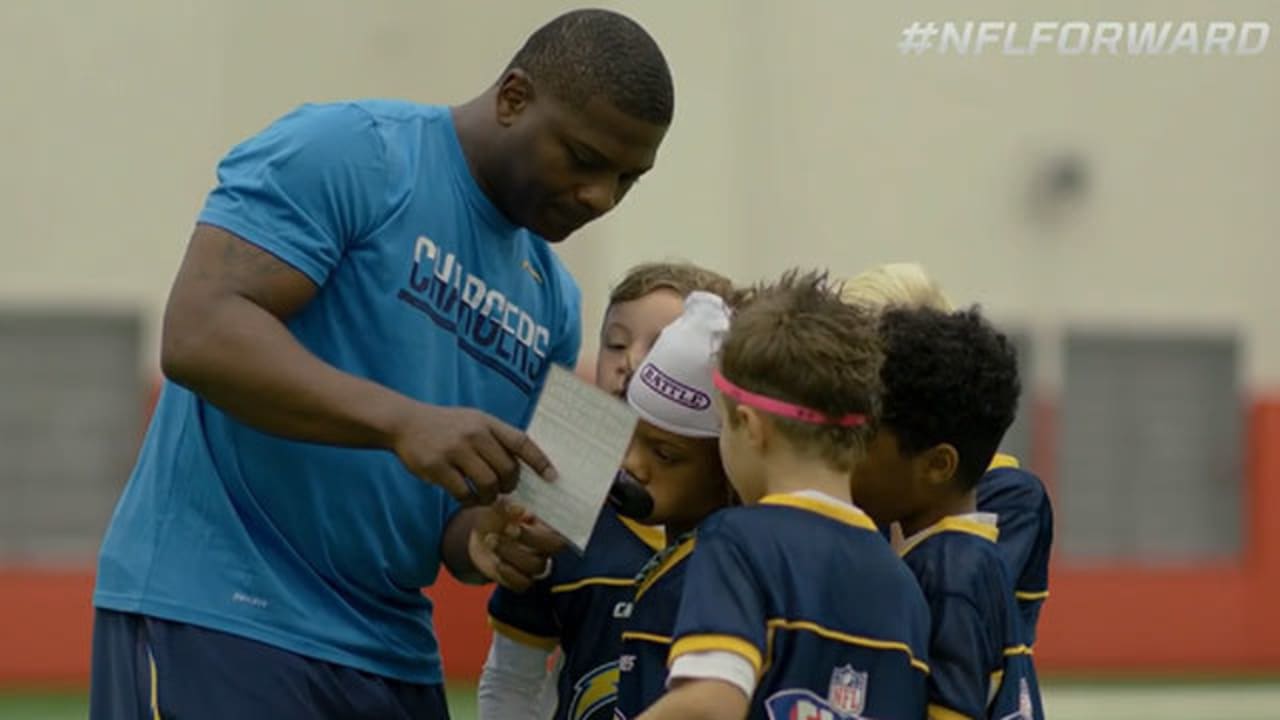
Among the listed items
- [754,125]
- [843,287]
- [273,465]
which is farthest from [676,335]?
[754,125]

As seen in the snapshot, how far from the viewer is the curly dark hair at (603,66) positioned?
10.8 ft

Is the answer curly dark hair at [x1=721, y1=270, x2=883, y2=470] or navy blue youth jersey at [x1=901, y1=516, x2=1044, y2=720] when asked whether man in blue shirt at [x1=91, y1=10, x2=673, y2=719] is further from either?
navy blue youth jersey at [x1=901, y1=516, x2=1044, y2=720]

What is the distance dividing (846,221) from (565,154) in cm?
1118

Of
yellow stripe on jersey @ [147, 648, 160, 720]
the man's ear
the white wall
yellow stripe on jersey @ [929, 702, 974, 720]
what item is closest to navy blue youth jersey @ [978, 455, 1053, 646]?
yellow stripe on jersey @ [929, 702, 974, 720]

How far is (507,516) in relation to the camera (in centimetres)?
331

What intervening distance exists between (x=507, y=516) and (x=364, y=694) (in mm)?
422

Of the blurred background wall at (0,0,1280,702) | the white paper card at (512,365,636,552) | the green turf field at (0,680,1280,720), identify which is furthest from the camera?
the blurred background wall at (0,0,1280,702)

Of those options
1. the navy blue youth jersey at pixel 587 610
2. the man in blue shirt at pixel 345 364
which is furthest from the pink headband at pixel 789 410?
the navy blue youth jersey at pixel 587 610

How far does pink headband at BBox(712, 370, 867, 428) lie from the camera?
3088mm

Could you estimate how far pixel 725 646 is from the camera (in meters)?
2.91

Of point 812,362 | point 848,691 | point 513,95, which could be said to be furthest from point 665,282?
point 848,691

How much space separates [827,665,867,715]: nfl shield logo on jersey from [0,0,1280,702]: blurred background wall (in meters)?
9.65

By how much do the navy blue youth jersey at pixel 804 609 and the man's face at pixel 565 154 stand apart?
59 cm

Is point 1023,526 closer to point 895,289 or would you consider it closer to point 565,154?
point 895,289
